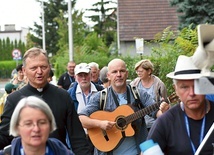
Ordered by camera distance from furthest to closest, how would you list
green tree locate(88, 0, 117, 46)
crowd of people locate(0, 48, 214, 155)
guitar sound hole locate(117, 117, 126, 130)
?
1. green tree locate(88, 0, 117, 46)
2. guitar sound hole locate(117, 117, 126, 130)
3. crowd of people locate(0, 48, 214, 155)

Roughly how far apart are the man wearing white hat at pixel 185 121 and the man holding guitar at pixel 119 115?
2.47m

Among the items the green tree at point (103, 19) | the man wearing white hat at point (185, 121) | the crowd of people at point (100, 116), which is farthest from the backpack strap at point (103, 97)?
the green tree at point (103, 19)

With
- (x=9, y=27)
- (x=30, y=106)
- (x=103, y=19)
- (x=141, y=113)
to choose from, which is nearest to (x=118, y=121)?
(x=141, y=113)

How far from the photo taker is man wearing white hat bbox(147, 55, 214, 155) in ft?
15.5

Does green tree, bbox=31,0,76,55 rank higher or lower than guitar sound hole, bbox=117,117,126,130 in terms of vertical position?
higher

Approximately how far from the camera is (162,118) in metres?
4.94

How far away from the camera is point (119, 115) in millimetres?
7641

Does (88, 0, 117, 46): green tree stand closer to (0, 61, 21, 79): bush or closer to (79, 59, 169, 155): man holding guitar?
(0, 61, 21, 79): bush

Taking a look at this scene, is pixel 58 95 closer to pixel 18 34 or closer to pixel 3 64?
pixel 3 64

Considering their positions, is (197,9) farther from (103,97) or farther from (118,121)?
(103,97)

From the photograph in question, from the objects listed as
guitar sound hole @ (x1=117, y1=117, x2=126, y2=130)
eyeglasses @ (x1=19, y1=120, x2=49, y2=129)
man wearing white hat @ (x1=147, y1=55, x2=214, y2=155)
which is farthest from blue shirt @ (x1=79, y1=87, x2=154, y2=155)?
eyeglasses @ (x1=19, y1=120, x2=49, y2=129)

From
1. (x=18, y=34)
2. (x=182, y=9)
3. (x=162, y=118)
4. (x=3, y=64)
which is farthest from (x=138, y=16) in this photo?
(x=18, y=34)

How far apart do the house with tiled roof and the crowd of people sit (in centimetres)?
2608

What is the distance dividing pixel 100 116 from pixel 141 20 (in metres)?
29.8
